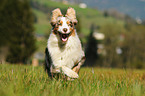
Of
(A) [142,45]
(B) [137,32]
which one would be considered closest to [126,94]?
(A) [142,45]

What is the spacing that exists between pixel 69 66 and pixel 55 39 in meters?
0.88

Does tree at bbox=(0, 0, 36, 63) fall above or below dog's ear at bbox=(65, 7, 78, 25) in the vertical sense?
below

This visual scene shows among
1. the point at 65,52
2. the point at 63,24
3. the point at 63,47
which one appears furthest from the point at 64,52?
the point at 63,24

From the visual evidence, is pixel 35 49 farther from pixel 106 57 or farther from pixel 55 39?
pixel 55 39

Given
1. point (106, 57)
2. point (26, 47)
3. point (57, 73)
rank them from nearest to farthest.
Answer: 1. point (57, 73)
2. point (26, 47)
3. point (106, 57)

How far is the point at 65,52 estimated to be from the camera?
20.0ft

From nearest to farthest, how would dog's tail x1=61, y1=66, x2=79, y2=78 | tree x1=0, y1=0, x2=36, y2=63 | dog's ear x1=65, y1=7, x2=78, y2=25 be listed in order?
1. dog's tail x1=61, y1=66, x2=79, y2=78
2. dog's ear x1=65, y1=7, x2=78, y2=25
3. tree x1=0, y1=0, x2=36, y2=63

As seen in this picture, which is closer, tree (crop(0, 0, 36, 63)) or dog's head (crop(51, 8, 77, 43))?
dog's head (crop(51, 8, 77, 43))

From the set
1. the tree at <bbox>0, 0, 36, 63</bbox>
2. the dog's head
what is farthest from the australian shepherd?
the tree at <bbox>0, 0, 36, 63</bbox>

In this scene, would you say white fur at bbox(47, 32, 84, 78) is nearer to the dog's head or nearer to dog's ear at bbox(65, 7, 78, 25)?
the dog's head

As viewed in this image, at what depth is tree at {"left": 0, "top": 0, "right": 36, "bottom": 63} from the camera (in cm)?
5197

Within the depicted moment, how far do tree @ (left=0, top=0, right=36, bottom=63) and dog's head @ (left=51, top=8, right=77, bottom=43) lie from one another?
43521 mm

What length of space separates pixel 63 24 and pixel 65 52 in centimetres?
81

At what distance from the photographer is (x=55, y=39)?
20.4ft
